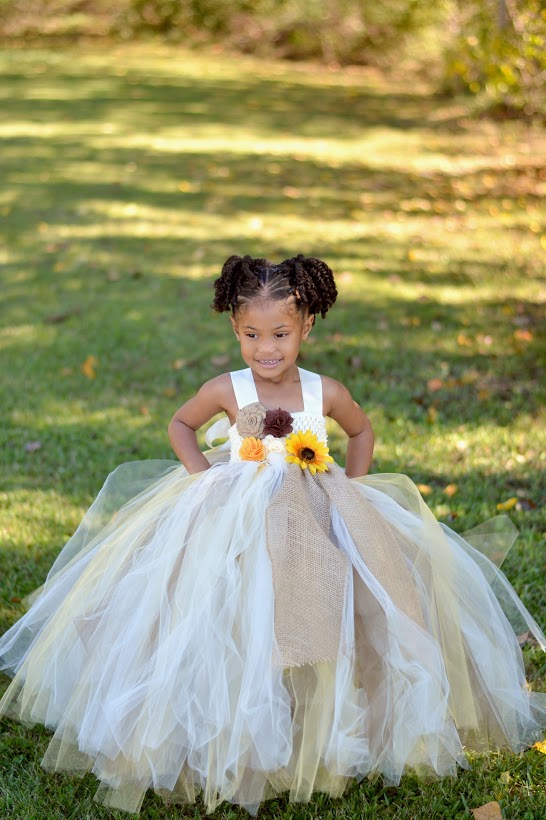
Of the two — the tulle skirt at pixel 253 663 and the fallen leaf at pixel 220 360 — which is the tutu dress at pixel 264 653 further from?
the fallen leaf at pixel 220 360

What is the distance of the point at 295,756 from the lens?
2.88 metres

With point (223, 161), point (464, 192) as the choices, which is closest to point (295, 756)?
point (464, 192)

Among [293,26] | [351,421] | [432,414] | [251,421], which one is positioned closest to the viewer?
[251,421]

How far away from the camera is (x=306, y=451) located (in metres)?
3.03

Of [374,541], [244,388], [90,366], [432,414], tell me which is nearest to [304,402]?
[244,388]

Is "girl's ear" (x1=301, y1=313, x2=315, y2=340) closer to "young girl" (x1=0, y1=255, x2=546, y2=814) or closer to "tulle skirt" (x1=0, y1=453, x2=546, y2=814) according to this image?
"young girl" (x1=0, y1=255, x2=546, y2=814)

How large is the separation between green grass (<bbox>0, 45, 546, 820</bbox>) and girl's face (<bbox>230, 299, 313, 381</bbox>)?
1.32 meters

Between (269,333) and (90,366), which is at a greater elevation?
(269,333)

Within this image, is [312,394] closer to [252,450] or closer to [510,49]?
[252,450]

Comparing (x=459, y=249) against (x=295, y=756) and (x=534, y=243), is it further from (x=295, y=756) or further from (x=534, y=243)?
(x=295, y=756)

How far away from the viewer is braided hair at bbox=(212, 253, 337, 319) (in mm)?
3115

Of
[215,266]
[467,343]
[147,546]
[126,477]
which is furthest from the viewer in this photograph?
[215,266]

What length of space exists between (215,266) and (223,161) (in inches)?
175

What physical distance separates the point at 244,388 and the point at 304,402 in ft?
0.66
